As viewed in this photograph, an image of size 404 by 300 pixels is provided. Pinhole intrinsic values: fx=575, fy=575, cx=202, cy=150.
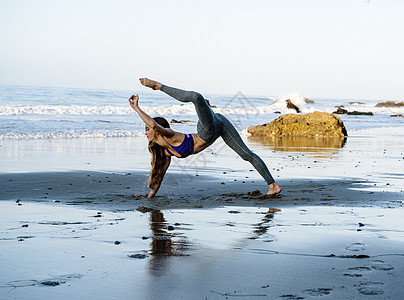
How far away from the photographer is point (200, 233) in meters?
5.59

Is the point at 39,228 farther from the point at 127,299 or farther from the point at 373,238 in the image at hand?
the point at 373,238

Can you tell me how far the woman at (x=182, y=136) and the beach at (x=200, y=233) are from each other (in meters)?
0.52

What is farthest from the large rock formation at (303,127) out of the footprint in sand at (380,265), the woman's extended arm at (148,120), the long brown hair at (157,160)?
the footprint in sand at (380,265)

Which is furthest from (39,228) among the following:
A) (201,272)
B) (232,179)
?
(232,179)

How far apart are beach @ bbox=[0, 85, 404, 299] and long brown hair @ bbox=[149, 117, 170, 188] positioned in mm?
464

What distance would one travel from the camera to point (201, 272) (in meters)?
4.16

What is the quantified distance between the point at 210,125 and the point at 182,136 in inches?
16.6

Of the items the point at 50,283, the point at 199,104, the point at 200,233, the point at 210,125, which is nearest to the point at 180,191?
the point at 210,125

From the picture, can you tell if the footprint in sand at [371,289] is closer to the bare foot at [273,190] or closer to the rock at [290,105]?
the bare foot at [273,190]

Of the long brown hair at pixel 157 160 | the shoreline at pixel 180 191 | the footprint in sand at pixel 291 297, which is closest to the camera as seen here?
the footprint in sand at pixel 291 297

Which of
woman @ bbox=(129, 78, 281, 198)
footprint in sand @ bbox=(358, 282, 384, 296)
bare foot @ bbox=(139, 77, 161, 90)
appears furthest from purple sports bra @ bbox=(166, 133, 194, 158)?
footprint in sand @ bbox=(358, 282, 384, 296)

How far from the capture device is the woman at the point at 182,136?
24.5 feet

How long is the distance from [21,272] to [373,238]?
3131 millimetres

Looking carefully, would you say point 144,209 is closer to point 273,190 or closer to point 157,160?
point 157,160
